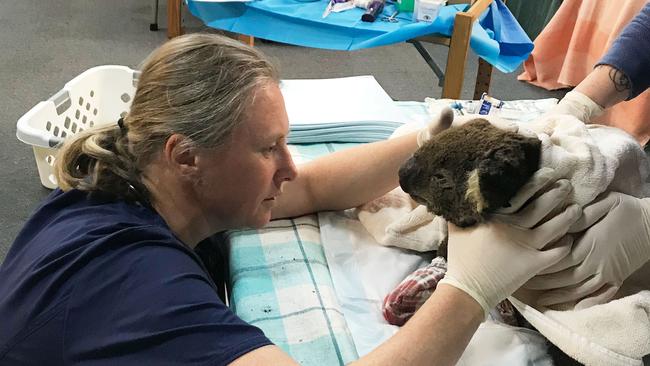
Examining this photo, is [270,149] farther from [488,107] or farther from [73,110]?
[73,110]

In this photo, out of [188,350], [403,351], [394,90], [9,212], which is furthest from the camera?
[394,90]

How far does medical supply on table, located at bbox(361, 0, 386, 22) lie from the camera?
2330 mm

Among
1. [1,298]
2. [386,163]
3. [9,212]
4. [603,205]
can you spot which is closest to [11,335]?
[1,298]

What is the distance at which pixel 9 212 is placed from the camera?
216cm

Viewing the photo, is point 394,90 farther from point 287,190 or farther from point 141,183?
point 141,183

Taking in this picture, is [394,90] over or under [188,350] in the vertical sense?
under

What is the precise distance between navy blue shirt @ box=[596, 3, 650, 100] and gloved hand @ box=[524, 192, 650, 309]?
43 centimetres

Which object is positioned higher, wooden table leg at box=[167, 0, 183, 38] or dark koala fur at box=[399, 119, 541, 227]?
dark koala fur at box=[399, 119, 541, 227]

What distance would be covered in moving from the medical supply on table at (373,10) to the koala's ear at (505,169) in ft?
4.99

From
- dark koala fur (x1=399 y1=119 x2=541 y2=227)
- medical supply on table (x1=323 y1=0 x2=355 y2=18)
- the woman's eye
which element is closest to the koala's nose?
dark koala fur (x1=399 y1=119 x2=541 y2=227)

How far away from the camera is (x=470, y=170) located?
93 centimetres

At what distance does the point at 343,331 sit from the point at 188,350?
0.36m

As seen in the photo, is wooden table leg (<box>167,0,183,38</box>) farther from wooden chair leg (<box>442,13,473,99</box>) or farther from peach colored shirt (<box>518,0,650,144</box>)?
peach colored shirt (<box>518,0,650,144</box>)

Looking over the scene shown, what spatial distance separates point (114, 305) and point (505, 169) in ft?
1.82
